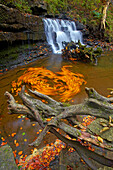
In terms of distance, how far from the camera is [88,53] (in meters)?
8.16

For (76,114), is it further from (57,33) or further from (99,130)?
(57,33)

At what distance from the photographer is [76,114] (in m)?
1.64

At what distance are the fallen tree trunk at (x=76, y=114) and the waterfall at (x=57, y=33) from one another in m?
9.71

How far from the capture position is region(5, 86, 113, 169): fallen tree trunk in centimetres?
143

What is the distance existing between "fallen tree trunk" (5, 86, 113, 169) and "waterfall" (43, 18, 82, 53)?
9710 millimetres

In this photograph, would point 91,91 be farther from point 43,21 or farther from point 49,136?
point 43,21

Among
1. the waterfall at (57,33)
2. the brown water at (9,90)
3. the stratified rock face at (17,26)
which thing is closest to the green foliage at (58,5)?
the waterfall at (57,33)

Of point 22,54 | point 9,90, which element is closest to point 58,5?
point 22,54

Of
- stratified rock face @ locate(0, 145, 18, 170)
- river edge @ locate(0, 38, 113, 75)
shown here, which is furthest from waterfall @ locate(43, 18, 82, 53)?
stratified rock face @ locate(0, 145, 18, 170)

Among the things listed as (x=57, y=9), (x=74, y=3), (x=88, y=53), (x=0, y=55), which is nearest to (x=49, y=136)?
(x=0, y=55)

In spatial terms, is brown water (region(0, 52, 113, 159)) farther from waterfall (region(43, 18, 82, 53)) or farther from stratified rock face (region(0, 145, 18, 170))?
waterfall (region(43, 18, 82, 53))

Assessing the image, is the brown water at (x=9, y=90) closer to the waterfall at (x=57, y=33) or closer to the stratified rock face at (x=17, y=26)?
the stratified rock face at (x=17, y=26)

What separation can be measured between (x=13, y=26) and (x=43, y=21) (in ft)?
15.0

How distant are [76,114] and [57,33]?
452 inches
